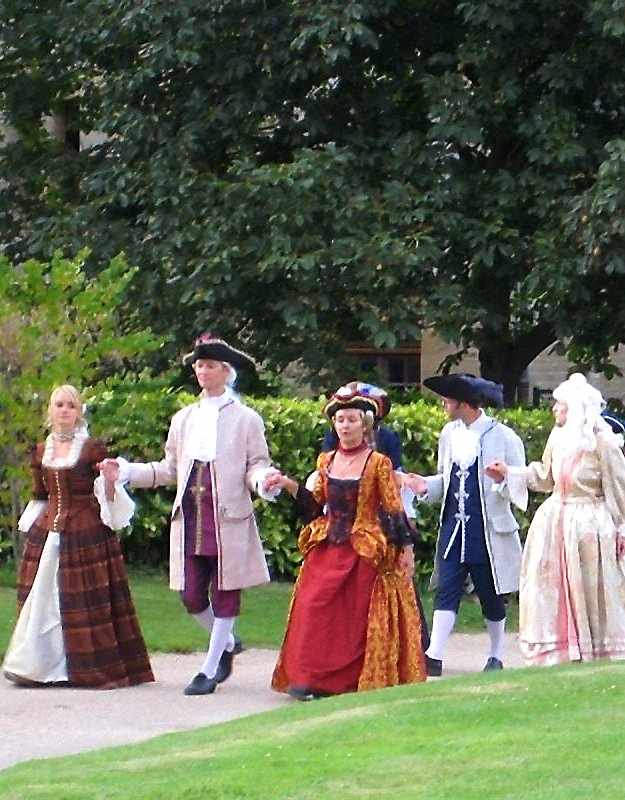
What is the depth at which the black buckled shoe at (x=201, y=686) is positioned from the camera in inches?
367

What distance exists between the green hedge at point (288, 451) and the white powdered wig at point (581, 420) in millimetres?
4870

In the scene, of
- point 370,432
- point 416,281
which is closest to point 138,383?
point 416,281

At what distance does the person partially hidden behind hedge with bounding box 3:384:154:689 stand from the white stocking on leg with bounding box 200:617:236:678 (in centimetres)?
50

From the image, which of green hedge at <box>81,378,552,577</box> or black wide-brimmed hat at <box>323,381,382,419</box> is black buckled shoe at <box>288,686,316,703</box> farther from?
green hedge at <box>81,378,552,577</box>

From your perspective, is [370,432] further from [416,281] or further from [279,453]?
[416,281]

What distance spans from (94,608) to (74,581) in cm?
18

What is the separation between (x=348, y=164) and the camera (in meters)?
16.3

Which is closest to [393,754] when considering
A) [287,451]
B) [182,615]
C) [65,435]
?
[65,435]

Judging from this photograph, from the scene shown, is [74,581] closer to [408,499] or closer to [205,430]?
[205,430]

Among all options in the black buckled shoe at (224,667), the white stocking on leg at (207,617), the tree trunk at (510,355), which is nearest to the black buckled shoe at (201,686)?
the black buckled shoe at (224,667)

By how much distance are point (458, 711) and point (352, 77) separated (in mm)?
11012

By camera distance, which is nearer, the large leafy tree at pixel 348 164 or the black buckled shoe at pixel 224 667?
the black buckled shoe at pixel 224 667

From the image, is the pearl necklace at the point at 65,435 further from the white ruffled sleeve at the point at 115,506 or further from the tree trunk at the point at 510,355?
the tree trunk at the point at 510,355

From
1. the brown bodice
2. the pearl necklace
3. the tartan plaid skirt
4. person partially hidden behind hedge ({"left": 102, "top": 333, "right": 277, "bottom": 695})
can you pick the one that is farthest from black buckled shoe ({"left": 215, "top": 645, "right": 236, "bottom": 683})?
the pearl necklace
